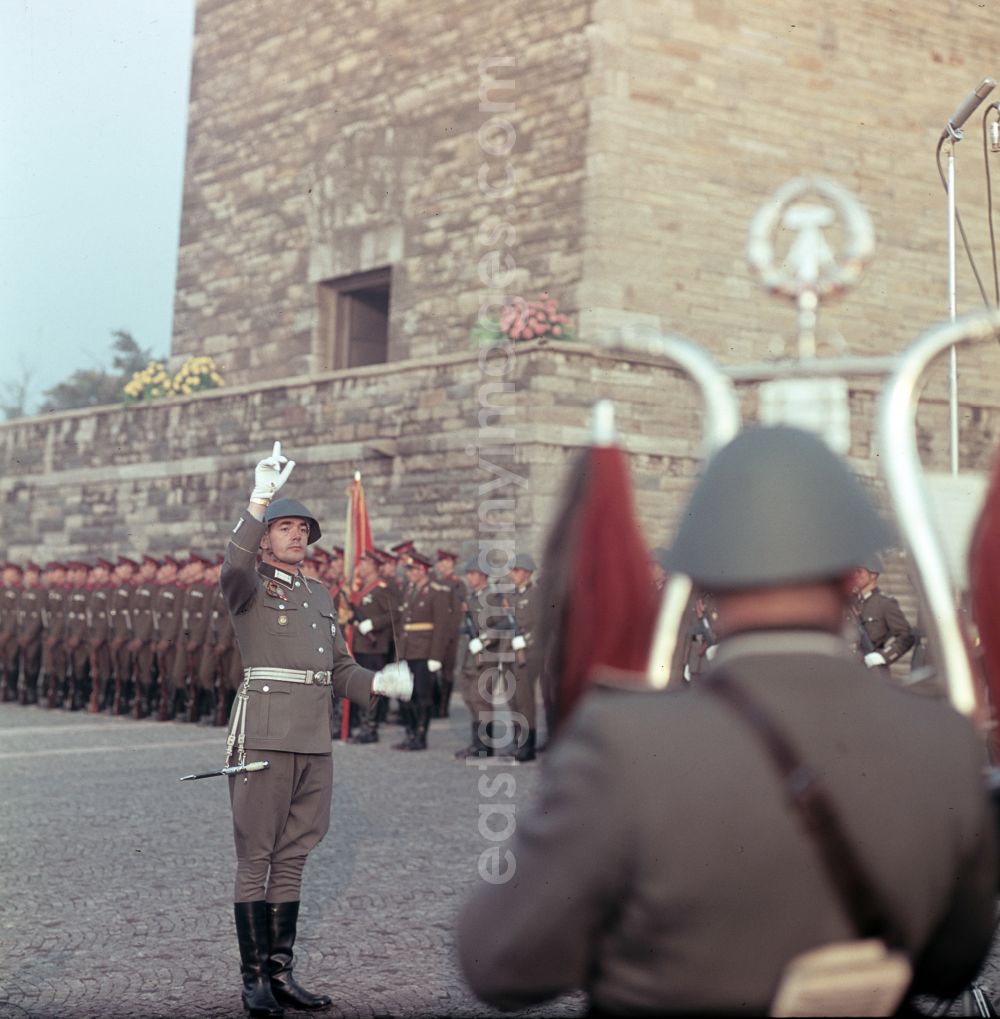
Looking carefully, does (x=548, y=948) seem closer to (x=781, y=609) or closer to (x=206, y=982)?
(x=781, y=609)

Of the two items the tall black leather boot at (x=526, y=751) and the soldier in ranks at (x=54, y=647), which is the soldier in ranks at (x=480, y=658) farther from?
the soldier in ranks at (x=54, y=647)

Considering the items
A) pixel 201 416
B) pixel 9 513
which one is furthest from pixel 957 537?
pixel 9 513

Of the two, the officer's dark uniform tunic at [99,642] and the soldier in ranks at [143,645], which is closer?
the soldier in ranks at [143,645]

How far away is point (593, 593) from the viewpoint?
86.7 inches

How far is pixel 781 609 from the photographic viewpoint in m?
1.91

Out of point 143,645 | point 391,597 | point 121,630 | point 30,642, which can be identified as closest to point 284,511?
point 391,597

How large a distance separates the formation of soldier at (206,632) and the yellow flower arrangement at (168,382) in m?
4.99

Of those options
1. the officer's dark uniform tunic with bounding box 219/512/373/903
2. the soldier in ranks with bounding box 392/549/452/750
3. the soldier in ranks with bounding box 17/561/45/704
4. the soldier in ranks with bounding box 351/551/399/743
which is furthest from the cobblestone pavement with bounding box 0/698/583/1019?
the soldier in ranks with bounding box 17/561/45/704

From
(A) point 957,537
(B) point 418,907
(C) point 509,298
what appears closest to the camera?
(A) point 957,537

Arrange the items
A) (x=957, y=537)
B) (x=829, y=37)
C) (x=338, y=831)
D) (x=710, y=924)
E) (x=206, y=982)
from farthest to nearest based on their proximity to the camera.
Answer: (x=829, y=37)
(x=338, y=831)
(x=206, y=982)
(x=957, y=537)
(x=710, y=924)

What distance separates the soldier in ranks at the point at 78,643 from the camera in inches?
754

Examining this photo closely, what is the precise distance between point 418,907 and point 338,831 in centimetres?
228

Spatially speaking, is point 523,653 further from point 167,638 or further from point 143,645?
point 143,645

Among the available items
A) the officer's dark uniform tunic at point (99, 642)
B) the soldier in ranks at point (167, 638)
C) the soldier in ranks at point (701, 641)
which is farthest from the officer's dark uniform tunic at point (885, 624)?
the officer's dark uniform tunic at point (99, 642)
